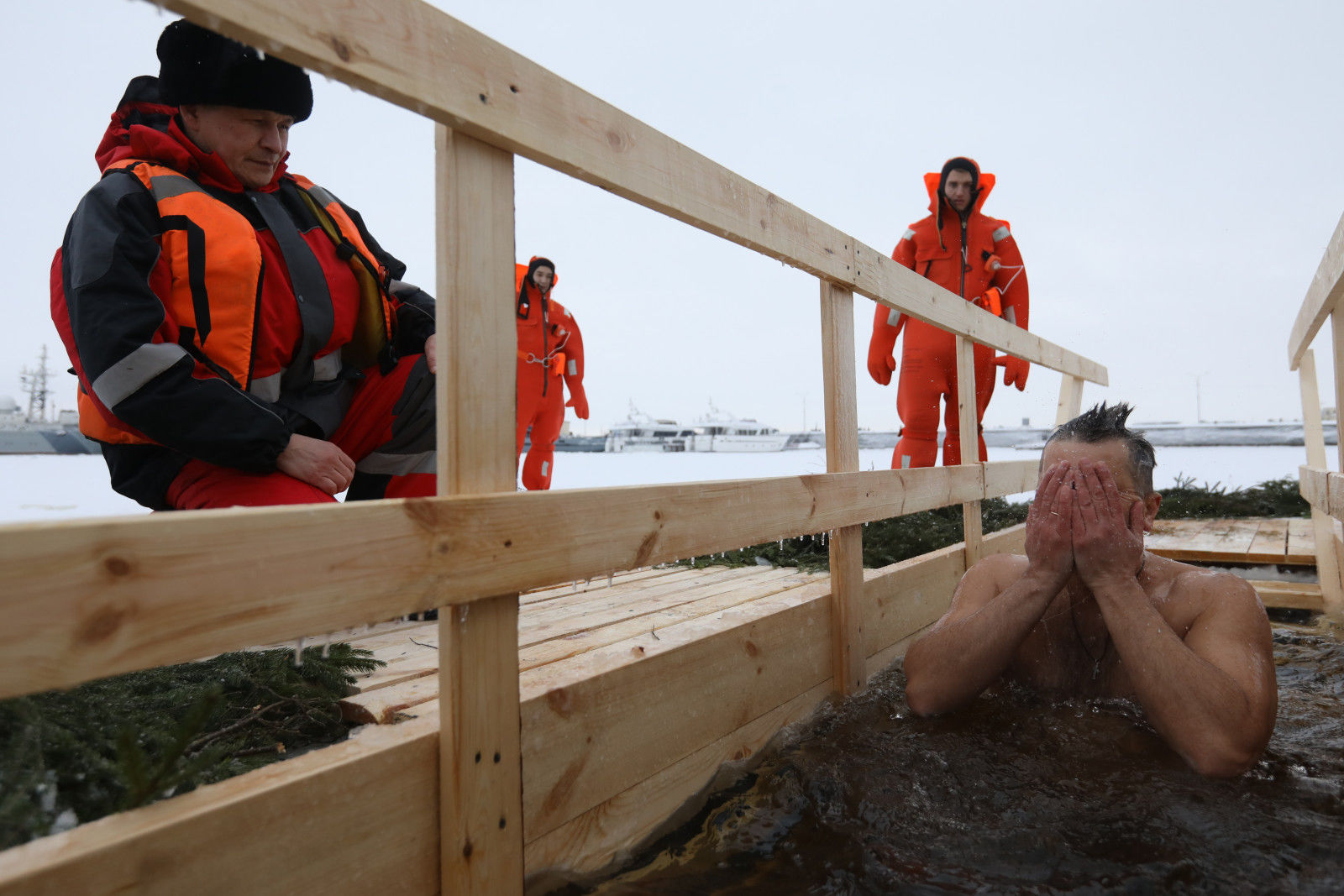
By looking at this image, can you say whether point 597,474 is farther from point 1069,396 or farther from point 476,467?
point 476,467

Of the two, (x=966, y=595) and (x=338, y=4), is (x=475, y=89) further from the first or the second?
(x=966, y=595)

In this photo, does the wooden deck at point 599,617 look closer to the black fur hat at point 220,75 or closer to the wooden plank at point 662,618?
the wooden plank at point 662,618

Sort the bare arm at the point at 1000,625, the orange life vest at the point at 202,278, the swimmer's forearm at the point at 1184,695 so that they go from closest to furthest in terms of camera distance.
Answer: the orange life vest at the point at 202,278, the swimmer's forearm at the point at 1184,695, the bare arm at the point at 1000,625

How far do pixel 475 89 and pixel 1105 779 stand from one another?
7.37ft

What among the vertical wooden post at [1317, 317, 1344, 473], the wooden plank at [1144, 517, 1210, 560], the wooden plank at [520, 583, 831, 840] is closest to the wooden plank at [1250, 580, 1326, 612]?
the wooden plank at [1144, 517, 1210, 560]

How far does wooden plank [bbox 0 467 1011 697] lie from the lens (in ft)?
2.93

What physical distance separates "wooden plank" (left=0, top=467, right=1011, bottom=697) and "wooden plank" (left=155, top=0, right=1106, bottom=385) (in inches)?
25.6

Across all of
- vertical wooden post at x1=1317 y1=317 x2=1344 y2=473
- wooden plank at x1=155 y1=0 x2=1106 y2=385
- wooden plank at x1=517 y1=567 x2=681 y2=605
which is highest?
wooden plank at x1=155 y1=0 x2=1106 y2=385

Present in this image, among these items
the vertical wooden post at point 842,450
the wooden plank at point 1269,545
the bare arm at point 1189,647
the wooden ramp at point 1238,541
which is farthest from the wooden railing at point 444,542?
the wooden plank at point 1269,545

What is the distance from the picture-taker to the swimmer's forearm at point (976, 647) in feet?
7.86

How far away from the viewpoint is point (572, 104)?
1587 millimetres

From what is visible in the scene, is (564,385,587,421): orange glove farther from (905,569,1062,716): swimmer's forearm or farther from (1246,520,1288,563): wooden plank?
(905,569,1062,716): swimmer's forearm

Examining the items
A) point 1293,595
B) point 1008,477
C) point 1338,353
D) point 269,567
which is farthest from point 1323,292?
point 269,567

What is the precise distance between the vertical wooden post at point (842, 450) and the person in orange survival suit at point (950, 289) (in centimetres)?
314
